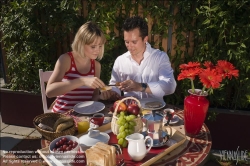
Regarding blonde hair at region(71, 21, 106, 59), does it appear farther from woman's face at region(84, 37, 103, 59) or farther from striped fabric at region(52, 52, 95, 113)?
striped fabric at region(52, 52, 95, 113)

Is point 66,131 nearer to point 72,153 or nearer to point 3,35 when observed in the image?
point 72,153

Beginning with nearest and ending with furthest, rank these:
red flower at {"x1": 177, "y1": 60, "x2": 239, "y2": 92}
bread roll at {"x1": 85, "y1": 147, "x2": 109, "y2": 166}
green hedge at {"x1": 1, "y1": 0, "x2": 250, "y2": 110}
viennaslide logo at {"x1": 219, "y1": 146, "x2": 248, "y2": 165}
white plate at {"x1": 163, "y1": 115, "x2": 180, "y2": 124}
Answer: bread roll at {"x1": 85, "y1": 147, "x2": 109, "y2": 166}
red flower at {"x1": 177, "y1": 60, "x2": 239, "y2": 92}
white plate at {"x1": 163, "y1": 115, "x2": 180, "y2": 124}
green hedge at {"x1": 1, "y1": 0, "x2": 250, "y2": 110}
viennaslide logo at {"x1": 219, "y1": 146, "x2": 248, "y2": 165}

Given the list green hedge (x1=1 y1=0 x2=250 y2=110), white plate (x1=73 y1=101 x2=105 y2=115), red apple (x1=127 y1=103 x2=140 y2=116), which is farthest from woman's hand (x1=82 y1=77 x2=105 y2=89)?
green hedge (x1=1 y1=0 x2=250 y2=110)

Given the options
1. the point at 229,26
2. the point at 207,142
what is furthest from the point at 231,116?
the point at 207,142

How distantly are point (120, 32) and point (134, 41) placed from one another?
1.49m

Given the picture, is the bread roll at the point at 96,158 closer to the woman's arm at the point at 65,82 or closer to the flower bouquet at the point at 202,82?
the flower bouquet at the point at 202,82

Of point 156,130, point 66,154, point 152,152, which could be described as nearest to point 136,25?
point 156,130

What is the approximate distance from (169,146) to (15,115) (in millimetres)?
3569

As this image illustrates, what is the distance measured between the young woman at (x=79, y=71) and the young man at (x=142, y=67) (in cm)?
30

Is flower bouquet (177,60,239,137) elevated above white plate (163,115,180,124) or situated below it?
above

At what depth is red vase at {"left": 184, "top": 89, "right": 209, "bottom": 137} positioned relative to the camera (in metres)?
2.01

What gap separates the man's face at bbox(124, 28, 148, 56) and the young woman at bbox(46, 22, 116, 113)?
0.29 metres

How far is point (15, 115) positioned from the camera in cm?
466

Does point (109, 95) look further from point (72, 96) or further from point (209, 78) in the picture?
point (209, 78)
